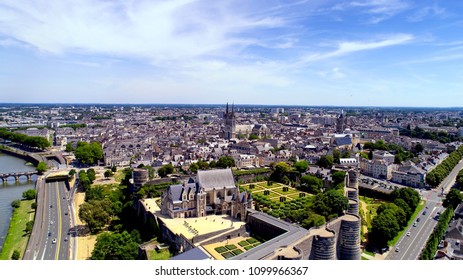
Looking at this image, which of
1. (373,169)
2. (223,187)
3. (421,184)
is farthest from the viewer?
(373,169)

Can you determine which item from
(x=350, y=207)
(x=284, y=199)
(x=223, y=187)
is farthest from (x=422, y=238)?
(x=223, y=187)

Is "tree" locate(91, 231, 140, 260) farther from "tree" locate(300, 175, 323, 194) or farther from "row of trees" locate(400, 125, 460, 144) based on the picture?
"row of trees" locate(400, 125, 460, 144)

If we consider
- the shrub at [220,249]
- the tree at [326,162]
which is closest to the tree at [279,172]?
the tree at [326,162]

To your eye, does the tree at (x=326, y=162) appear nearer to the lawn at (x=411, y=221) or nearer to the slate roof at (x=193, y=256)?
the lawn at (x=411, y=221)

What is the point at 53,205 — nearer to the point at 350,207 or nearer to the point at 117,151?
the point at 117,151

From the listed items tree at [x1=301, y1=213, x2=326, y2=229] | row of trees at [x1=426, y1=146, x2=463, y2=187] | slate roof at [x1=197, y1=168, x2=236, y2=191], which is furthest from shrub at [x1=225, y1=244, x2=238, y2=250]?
row of trees at [x1=426, y1=146, x2=463, y2=187]
